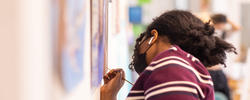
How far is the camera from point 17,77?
1.62ft

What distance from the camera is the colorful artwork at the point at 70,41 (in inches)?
26.7

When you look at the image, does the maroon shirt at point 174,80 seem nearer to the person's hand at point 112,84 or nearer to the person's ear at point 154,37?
the person's ear at point 154,37

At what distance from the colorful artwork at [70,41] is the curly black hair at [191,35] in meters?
0.26

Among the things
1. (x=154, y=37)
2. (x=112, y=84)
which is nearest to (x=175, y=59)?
(x=154, y=37)

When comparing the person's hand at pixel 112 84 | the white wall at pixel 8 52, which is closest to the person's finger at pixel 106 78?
the person's hand at pixel 112 84

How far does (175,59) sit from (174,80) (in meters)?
0.07

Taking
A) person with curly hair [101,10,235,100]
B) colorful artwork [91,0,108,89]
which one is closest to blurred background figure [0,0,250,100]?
colorful artwork [91,0,108,89]

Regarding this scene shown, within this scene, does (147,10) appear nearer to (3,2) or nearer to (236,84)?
(236,84)

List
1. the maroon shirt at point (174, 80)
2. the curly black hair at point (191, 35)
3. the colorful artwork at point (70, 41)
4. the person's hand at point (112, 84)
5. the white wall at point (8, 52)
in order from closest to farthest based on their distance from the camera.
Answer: the white wall at point (8, 52) < the colorful artwork at point (70, 41) < the maroon shirt at point (174, 80) < the curly black hair at point (191, 35) < the person's hand at point (112, 84)

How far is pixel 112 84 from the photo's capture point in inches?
49.0

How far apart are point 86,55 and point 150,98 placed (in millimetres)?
252

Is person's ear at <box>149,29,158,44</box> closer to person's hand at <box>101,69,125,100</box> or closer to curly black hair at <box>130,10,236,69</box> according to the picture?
curly black hair at <box>130,10,236,69</box>

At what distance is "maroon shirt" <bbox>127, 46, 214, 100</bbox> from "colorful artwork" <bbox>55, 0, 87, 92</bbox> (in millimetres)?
172

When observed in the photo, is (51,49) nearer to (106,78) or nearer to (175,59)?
(175,59)
